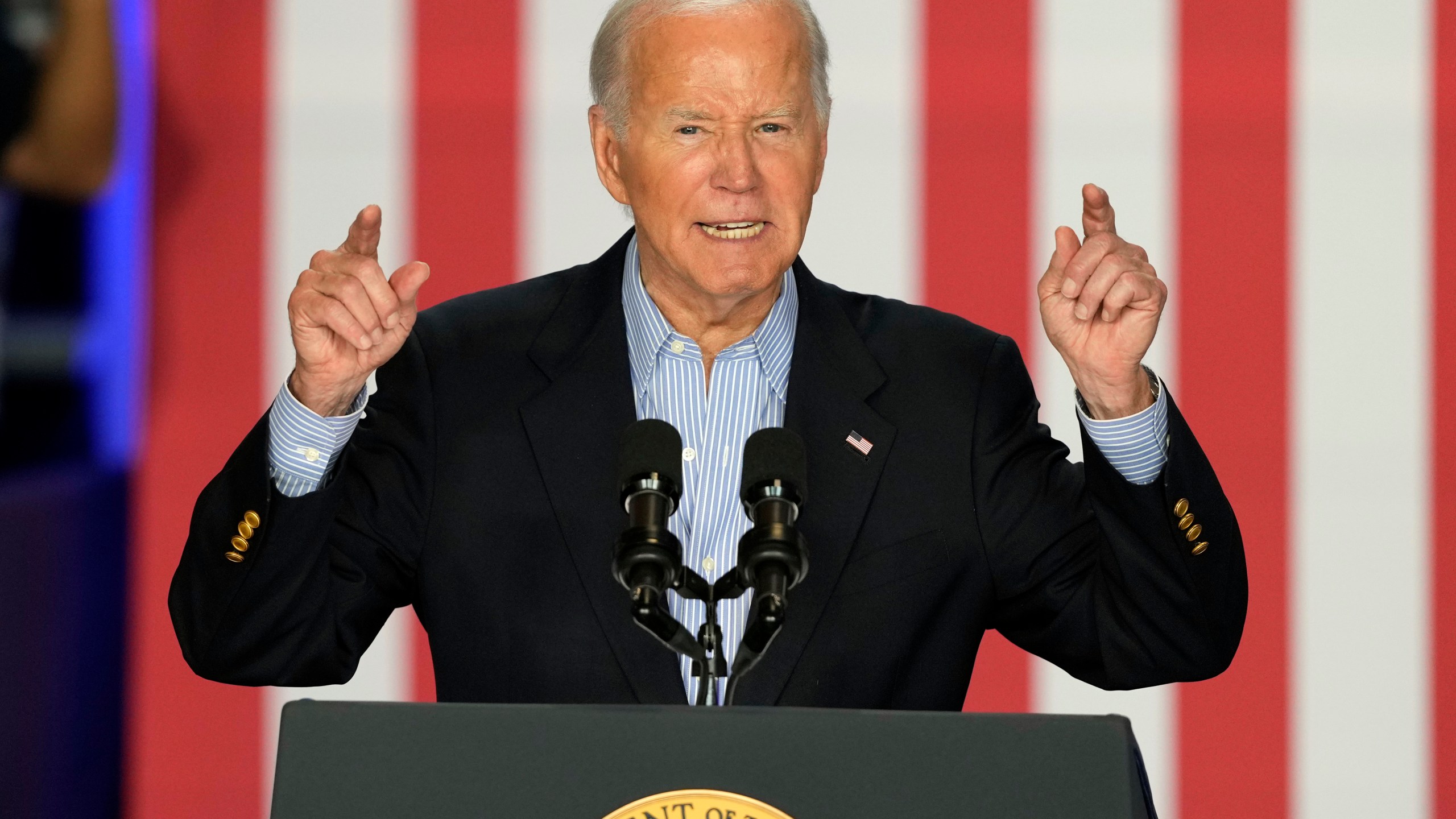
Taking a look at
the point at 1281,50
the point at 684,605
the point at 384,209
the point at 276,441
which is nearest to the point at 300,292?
the point at 276,441

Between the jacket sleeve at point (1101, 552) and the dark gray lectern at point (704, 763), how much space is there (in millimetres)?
487

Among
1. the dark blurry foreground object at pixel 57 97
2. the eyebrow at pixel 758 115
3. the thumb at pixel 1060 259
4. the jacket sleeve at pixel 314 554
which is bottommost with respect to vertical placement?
the jacket sleeve at pixel 314 554

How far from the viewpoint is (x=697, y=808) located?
1.03 metres

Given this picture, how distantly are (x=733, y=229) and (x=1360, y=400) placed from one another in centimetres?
149

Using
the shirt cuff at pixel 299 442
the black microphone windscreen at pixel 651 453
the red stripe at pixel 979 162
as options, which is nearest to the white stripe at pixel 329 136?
the red stripe at pixel 979 162

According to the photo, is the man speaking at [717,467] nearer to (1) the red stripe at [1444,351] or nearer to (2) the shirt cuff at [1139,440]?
(2) the shirt cuff at [1139,440]

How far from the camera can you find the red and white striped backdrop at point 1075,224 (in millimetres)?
2695

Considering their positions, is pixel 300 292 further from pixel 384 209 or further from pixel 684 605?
pixel 384 209

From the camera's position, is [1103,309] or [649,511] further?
[1103,309]

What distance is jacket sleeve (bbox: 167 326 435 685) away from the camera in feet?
4.83

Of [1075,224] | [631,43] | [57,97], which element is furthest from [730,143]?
[57,97]

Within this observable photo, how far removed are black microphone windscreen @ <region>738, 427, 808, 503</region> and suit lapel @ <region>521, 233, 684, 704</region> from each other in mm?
379

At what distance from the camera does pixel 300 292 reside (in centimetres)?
142

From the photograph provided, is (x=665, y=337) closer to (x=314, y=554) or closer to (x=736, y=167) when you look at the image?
(x=736, y=167)
